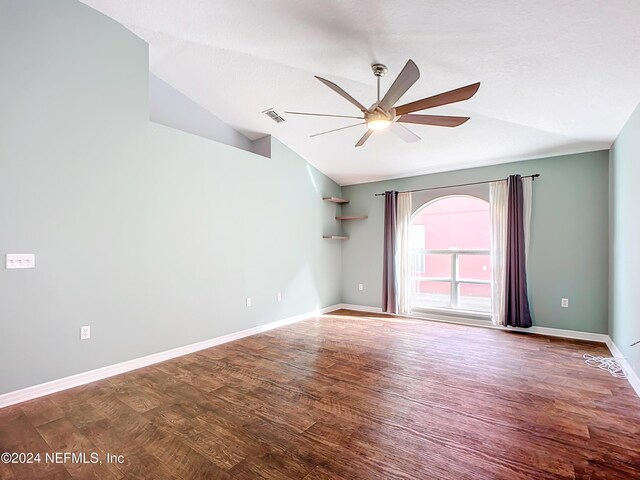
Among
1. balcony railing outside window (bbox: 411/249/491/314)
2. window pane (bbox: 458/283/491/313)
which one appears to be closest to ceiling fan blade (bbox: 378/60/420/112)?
balcony railing outside window (bbox: 411/249/491/314)

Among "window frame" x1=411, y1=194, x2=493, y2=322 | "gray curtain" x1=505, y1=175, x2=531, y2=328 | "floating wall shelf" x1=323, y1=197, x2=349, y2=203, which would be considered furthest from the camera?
"floating wall shelf" x1=323, y1=197, x2=349, y2=203

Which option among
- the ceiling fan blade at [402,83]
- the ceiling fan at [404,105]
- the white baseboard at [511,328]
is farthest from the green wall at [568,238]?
the ceiling fan blade at [402,83]

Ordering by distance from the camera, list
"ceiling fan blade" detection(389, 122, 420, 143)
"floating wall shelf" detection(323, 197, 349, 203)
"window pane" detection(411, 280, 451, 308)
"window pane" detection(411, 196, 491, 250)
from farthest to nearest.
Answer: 1. "floating wall shelf" detection(323, 197, 349, 203)
2. "window pane" detection(411, 280, 451, 308)
3. "window pane" detection(411, 196, 491, 250)
4. "ceiling fan blade" detection(389, 122, 420, 143)

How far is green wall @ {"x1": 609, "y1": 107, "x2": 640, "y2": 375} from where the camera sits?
2951mm

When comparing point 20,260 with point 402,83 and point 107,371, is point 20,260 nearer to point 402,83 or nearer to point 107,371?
point 107,371

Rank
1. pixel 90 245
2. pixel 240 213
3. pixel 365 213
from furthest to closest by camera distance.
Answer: pixel 365 213, pixel 240 213, pixel 90 245

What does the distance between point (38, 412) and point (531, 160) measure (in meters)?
6.27

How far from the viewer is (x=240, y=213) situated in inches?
179

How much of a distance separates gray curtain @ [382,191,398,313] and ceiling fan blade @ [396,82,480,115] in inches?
127

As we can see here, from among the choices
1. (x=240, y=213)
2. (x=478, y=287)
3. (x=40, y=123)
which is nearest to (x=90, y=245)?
(x=40, y=123)

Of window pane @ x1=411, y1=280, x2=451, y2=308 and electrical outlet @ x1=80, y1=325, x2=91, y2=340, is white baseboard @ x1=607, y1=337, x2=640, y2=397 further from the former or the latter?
electrical outlet @ x1=80, y1=325, x2=91, y2=340

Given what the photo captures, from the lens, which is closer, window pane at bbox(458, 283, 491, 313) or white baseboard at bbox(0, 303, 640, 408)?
white baseboard at bbox(0, 303, 640, 408)

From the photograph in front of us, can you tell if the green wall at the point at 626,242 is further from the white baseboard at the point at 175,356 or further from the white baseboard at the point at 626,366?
the white baseboard at the point at 175,356

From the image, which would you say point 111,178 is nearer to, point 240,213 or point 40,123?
point 40,123
